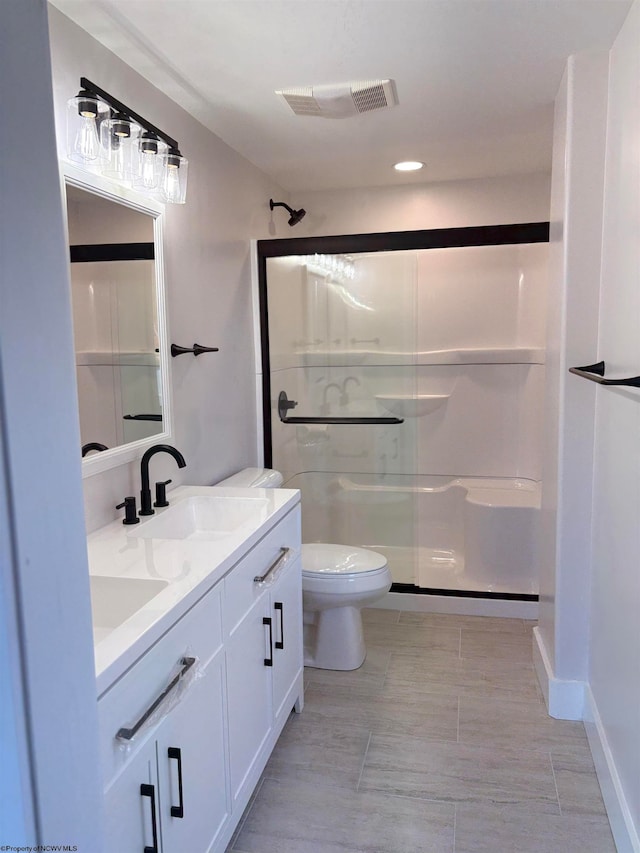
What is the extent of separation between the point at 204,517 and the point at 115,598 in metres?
0.75

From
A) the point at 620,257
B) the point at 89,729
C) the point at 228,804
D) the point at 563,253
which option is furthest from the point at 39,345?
the point at 563,253

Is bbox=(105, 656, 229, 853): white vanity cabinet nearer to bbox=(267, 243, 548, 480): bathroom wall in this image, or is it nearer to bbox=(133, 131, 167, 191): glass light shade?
bbox=(133, 131, 167, 191): glass light shade

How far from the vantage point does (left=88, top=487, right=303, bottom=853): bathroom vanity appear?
115 cm

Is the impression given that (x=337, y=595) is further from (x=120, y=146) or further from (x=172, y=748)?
(x=120, y=146)

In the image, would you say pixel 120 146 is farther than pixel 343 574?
No

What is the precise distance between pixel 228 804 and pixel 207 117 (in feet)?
7.88

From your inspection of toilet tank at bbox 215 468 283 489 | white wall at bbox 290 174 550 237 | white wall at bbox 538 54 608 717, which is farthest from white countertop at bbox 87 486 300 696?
white wall at bbox 290 174 550 237

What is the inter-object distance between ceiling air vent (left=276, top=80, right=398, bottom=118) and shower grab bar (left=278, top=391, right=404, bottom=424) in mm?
1409

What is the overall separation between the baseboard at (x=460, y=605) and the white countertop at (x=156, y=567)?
1.41 m

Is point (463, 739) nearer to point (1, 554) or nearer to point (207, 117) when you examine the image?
point (1, 554)

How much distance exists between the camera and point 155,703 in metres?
1.23

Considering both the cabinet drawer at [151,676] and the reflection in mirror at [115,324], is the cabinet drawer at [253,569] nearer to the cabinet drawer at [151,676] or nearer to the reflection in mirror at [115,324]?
the cabinet drawer at [151,676]

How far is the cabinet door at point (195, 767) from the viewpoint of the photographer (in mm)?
1289

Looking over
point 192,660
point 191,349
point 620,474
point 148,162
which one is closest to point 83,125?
point 148,162
